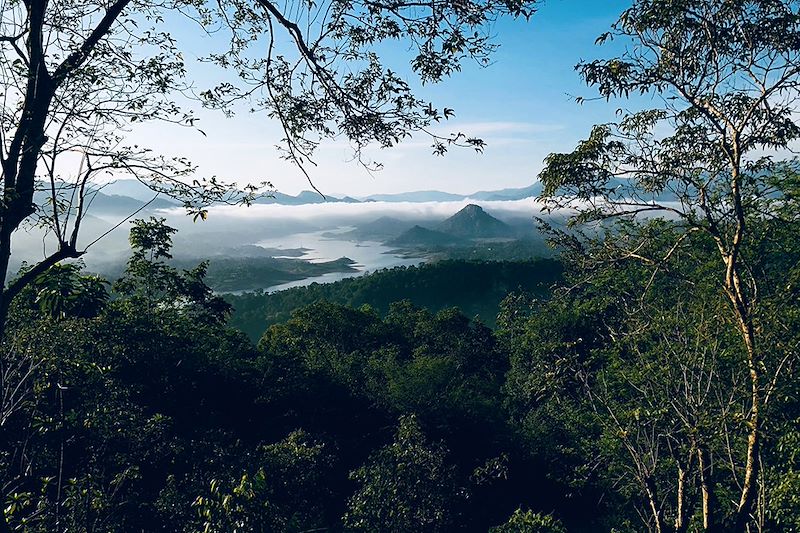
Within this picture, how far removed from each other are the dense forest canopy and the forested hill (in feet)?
196

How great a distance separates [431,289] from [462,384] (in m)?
76.1

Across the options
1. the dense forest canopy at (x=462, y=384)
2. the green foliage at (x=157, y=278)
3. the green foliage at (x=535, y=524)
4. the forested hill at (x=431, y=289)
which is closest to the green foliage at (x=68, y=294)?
the dense forest canopy at (x=462, y=384)

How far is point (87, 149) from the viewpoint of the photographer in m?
3.88

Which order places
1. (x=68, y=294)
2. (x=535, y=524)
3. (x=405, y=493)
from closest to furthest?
1. (x=535, y=524)
2. (x=405, y=493)
3. (x=68, y=294)

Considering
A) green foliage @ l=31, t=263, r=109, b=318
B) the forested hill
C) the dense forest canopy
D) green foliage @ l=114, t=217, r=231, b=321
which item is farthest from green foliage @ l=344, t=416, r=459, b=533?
the forested hill

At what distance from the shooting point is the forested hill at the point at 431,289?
77.6 meters

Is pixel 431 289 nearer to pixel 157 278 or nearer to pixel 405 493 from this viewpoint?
pixel 157 278

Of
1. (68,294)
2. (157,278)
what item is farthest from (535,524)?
(157,278)

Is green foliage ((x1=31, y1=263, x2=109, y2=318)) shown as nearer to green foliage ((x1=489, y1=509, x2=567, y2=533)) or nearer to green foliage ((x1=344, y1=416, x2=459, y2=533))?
green foliage ((x1=344, y1=416, x2=459, y2=533))

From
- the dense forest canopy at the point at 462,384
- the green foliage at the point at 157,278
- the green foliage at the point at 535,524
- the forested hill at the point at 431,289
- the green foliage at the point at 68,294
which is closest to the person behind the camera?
the dense forest canopy at the point at 462,384

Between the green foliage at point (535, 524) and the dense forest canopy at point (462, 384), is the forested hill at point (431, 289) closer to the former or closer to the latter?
the dense forest canopy at point (462, 384)

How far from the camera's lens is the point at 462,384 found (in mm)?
15656

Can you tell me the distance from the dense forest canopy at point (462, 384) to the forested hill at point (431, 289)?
59.7 m

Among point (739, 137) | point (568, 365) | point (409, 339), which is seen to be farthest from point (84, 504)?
point (409, 339)
